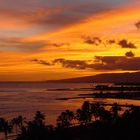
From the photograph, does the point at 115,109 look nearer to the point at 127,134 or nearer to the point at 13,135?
the point at 13,135

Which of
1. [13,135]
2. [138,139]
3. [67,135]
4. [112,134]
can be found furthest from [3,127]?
[138,139]

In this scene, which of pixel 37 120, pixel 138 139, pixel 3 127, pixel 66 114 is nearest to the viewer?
pixel 138 139

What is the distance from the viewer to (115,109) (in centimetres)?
10125

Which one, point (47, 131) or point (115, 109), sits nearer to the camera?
point (47, 131)

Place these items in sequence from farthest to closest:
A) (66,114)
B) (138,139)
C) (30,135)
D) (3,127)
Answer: (66,114)
(3,127)
(30,135)
(138,139)

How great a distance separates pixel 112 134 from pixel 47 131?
Answer: 14.3 m

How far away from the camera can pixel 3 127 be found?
253 ft

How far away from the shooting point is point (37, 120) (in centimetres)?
8338

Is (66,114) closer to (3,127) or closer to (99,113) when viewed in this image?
(99,113)

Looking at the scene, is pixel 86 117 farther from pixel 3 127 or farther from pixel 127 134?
pixel 127 134

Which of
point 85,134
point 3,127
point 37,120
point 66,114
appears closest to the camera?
point 85,134

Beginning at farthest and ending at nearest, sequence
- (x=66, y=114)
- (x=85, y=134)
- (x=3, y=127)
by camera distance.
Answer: (x=66, y=114)
(x=3, y=127)
(x=85, y=134)

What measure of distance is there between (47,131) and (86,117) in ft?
94.0

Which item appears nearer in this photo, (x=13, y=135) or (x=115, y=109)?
(x=13, y=135)
